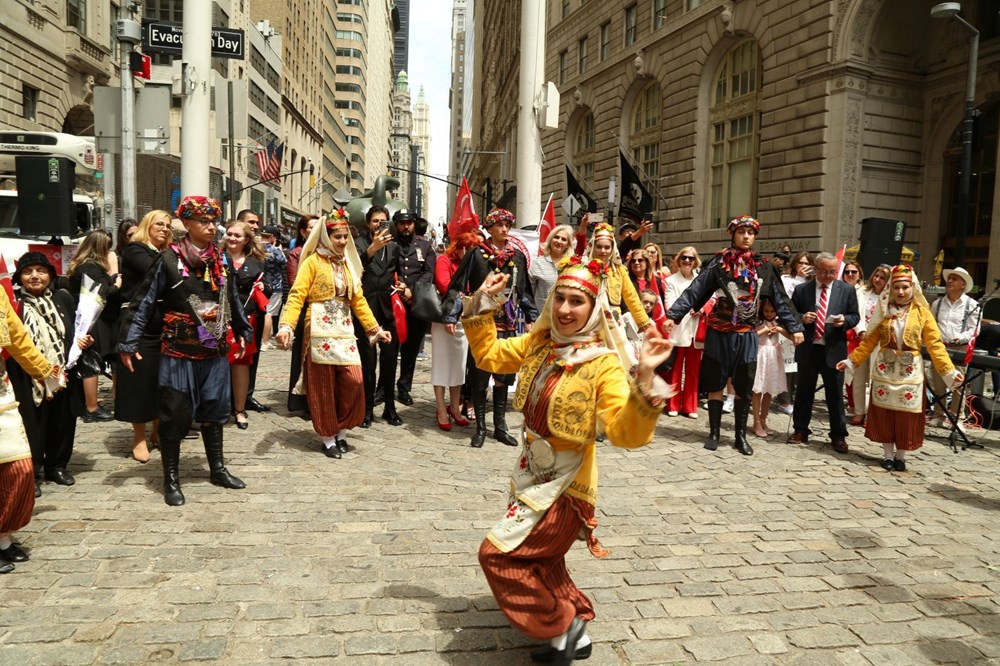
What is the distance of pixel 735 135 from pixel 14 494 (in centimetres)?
2499

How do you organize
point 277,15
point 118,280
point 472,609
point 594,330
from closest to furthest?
point 594,330 → point 472,609 → point 118,280 → point 277,15

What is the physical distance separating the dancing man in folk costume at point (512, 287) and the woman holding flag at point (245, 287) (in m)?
2.24

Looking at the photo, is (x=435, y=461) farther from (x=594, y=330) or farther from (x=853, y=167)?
(x=853, y=167)

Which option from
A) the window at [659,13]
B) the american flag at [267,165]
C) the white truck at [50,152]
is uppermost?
the window at [659,13]

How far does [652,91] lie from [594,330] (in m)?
29.8

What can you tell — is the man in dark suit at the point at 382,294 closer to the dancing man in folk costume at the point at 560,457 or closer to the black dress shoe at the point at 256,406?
the black dress shoe at the point at 256,406

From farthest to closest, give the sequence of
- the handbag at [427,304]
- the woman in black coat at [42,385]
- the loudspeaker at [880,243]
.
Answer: the loudspeaker at [880,243] → the handbag at [427,304] → the woman in black coat at [42,385]

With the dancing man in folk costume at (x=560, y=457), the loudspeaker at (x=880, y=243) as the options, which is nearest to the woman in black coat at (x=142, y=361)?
the dancing man in folk costume at (x=560, y=457)

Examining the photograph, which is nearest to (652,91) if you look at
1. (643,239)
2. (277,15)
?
(643,239)

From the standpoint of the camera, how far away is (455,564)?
4473 millimetres

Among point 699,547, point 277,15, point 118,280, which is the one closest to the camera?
point 699,547

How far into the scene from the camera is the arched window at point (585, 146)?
1425 inches

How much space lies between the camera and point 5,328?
14.6ft

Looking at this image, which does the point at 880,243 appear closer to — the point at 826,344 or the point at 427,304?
the point at 826,344
